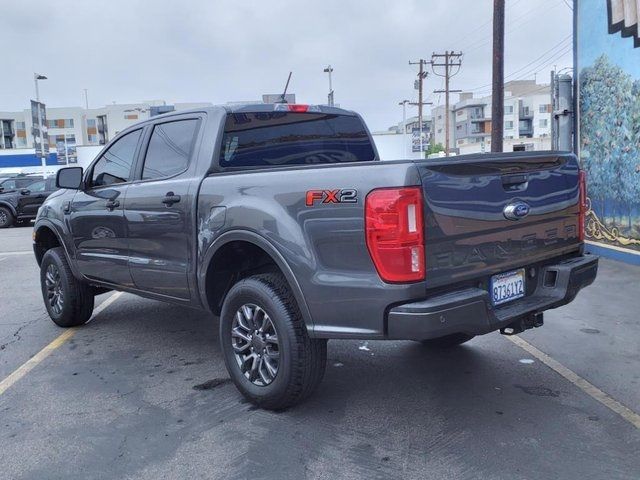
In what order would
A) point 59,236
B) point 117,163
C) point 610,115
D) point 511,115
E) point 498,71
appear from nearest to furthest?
point 117,163 → point 59,236 → point 610,115 → point 498,71 → point 511,115

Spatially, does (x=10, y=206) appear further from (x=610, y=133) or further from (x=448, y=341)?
(x=448, y=341)

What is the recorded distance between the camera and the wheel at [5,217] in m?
20.3

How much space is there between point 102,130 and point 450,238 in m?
104

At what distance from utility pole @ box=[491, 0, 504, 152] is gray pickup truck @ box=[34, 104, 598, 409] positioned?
11.3m

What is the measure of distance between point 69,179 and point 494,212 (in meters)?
3.97

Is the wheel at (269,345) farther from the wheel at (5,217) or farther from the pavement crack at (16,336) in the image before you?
the wheel at (5,217)

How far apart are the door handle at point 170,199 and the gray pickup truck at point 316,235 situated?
12 mm

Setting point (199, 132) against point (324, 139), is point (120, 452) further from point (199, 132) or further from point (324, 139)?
point (324, 139)

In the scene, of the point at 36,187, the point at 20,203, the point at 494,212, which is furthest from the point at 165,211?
the point at 36,187

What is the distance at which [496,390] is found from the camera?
425 centimetres

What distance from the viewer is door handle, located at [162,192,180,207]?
440 cm

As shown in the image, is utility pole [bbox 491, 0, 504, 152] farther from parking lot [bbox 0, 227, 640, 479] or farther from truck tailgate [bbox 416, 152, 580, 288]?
truck tailgate [bbox 416, 152, 580, 288]

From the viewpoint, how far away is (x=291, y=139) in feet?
16.0

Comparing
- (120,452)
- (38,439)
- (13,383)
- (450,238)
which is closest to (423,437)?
(450,238)
